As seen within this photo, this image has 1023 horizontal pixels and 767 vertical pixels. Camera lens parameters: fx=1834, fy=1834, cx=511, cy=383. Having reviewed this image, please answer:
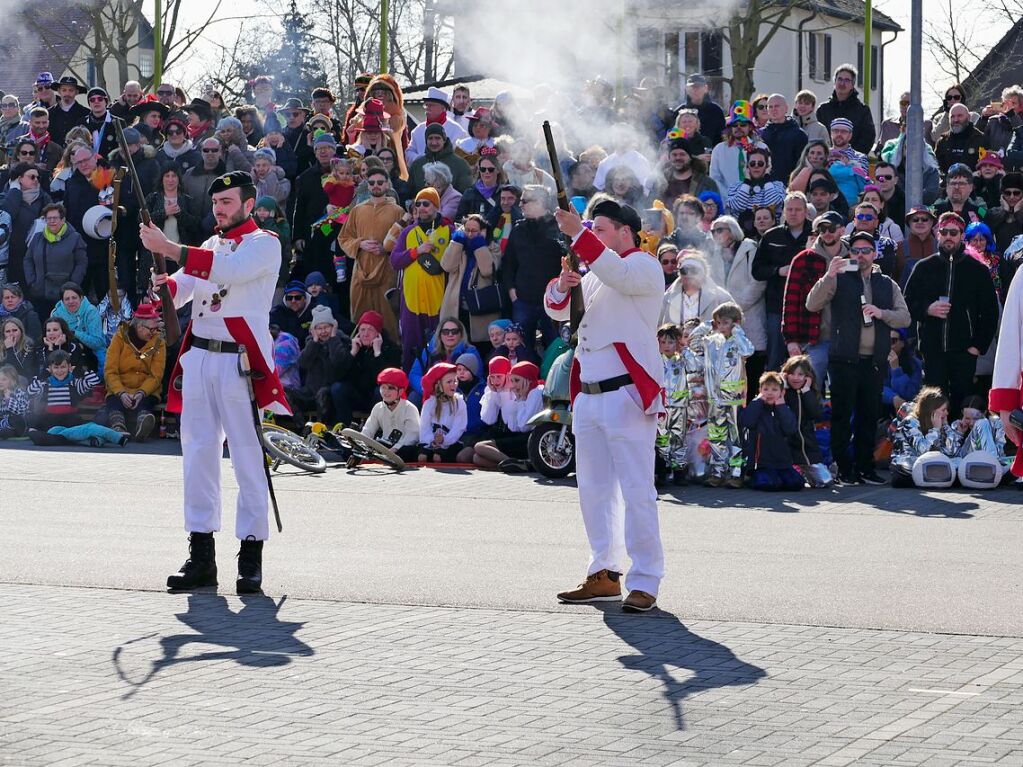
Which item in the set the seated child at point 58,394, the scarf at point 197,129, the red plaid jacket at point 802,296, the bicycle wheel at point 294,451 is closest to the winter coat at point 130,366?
the seated child at point 58,394

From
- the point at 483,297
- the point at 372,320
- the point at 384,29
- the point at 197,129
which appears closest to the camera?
the point at 483,297

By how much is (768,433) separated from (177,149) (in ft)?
26.6

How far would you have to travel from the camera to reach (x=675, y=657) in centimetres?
746

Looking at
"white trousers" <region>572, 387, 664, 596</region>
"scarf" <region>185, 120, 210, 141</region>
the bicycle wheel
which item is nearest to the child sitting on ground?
the bicycle wheel

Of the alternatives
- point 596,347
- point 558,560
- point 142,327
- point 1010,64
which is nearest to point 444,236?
point 142,327

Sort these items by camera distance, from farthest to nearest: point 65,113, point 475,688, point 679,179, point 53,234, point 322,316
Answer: point 65,113
point 53,234
point 322,316
point 679,179
point 475,688

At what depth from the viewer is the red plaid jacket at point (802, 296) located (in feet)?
50.0

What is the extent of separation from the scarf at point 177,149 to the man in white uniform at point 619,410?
11.3 metres

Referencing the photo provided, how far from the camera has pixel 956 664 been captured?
7.30 meters

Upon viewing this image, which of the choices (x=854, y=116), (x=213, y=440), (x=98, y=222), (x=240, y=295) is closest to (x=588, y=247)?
(x=240, y=295)

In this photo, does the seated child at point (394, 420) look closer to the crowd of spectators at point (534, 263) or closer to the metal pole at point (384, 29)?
the crowd of spectators at point (534, 263)

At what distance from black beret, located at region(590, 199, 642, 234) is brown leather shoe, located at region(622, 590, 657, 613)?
1.77 metres

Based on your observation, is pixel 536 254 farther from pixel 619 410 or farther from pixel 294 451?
pixel 619 410

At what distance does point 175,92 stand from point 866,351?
9.89 m
